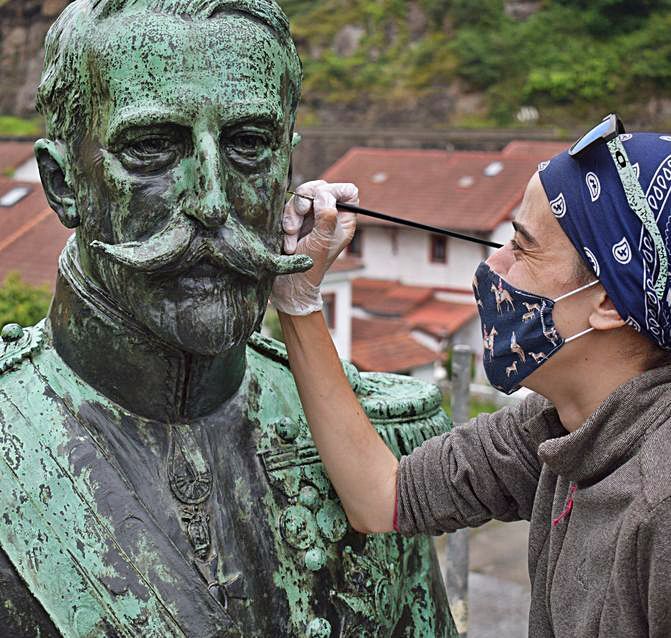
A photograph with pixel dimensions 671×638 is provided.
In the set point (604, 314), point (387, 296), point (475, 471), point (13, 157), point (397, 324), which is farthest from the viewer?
point (387, 296)

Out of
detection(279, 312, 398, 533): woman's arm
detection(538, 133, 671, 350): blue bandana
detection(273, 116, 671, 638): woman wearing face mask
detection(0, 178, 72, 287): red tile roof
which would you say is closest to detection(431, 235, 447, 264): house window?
detection(0, 178, 72, 287): red tile roof

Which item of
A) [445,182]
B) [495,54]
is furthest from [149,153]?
[495,54]

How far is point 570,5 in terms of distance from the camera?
3064 centimetres

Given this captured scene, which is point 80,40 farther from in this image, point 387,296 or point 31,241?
point 387,296

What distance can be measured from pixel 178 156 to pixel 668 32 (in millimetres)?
29244

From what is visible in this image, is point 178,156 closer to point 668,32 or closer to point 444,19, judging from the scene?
point 668,32

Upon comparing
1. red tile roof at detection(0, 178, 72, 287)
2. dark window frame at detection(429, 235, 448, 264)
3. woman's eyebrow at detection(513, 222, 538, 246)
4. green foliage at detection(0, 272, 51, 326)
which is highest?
woman's eyebrow at detection(513, 222, 538, 246)

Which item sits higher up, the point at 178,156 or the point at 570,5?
the point at 178,156

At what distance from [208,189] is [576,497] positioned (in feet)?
3.00

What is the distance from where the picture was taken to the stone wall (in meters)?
33.6

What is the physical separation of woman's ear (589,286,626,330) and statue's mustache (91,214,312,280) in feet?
2.14

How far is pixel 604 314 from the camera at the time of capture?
6.75 feet

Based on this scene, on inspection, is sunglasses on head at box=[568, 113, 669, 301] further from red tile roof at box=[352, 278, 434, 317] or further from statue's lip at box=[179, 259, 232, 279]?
red tile roof at box=[352, 278, 434, 317]

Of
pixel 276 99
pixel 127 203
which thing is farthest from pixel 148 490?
pixel 276 99
